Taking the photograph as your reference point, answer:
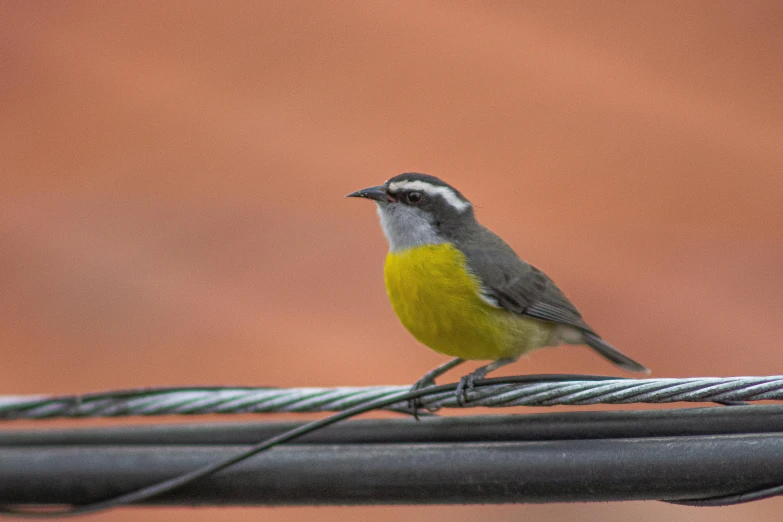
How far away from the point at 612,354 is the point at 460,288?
1.19 meters

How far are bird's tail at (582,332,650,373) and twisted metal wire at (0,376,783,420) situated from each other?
211 cm

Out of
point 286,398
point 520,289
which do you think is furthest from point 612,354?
point 286,398

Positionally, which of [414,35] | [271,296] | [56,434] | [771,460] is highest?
[414,35]

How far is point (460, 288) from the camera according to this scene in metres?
4.61

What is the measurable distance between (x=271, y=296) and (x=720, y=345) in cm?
377

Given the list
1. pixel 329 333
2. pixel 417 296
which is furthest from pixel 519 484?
pixel 329 333

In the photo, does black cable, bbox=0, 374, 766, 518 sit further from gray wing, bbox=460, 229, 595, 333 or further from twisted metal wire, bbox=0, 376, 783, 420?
gray wing, bbox=460, 229, 595, 333

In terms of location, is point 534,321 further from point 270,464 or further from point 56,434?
point 56,434

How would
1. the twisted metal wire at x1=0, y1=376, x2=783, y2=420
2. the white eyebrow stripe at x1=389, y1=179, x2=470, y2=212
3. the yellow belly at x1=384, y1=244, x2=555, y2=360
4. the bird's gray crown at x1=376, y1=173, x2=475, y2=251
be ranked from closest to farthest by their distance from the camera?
the twisted metal wire at x1=0, y1=376, x2=783, y2=420
the yellow belly at x1=384, y1=244, x2=555, y2=360
the bird's gray crown at x1=376, y1=173, x2=475, y2=251
the white eyebrow stripe at x1=389, y1=179, x2=470, y2=212

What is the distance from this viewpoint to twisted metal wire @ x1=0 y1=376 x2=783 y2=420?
2703 mm

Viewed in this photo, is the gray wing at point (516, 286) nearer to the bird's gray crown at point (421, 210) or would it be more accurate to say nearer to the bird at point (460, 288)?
the bird at point (460, 288)

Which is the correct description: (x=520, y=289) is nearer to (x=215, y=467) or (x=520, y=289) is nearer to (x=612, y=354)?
(x=612, y=354)

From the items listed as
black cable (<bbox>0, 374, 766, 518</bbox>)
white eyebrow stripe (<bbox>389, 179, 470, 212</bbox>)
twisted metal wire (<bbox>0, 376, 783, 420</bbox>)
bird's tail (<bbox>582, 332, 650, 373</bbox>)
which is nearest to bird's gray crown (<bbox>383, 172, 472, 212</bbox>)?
white eyebrow stripe (<bbox>389, 179, 470, 212</bbox>)

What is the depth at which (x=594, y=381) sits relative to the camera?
2.84 m
